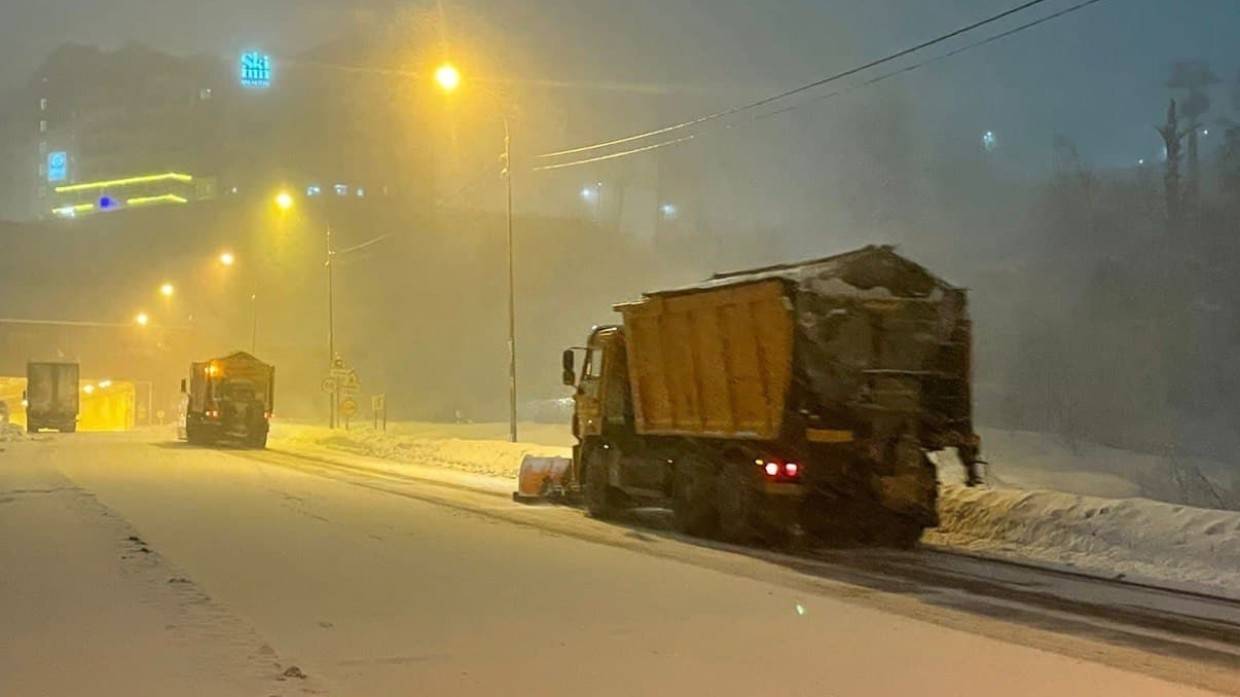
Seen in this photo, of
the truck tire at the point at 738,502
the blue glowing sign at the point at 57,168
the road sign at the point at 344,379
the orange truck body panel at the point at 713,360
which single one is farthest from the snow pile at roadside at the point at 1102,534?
the blue glowing sign at the point at 57,168

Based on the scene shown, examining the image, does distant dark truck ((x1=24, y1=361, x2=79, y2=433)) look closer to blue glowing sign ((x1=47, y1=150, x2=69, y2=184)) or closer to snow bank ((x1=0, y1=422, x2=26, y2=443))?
snow bank ((x1=0, y1=422, x2=26, y2=443))

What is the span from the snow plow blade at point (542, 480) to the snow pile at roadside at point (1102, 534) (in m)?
6.75

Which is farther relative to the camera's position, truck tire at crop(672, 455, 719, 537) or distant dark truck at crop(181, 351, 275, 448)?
distant dark truck at crop(181, 351, 275, 448)

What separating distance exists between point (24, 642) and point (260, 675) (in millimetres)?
2313

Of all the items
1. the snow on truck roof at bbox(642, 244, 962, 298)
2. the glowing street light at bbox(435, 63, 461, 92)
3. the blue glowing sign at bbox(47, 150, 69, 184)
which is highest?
the blue glowing sign at bbox(47, 150, 69, 184)

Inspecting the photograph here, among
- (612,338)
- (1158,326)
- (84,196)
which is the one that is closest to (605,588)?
(612,338)

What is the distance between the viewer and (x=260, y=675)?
25.2 ft

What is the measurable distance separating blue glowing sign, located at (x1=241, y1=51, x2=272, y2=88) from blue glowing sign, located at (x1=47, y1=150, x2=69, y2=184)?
129910 millimetres

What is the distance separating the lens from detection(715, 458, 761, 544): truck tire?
15492 millimetres

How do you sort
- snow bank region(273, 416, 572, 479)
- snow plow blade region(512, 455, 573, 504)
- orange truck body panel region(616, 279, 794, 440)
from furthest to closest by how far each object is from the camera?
snow bank region(273, 416, 572, 479) → snow plow blade region(512, 455, 573, 504) → orange truck body panel region(616, 279, 794, 440)

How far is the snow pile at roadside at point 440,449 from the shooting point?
29656mm

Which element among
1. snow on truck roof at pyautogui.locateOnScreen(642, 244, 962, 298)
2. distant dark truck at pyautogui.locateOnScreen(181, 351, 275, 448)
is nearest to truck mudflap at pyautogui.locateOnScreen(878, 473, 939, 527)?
snow on truck roof at pyautogui.locateOnScreen(642, 244, 962, 298)

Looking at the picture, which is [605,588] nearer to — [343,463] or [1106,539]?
[1106,539]

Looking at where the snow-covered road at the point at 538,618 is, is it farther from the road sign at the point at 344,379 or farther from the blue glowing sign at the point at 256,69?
the road sign at the point at 344,379
